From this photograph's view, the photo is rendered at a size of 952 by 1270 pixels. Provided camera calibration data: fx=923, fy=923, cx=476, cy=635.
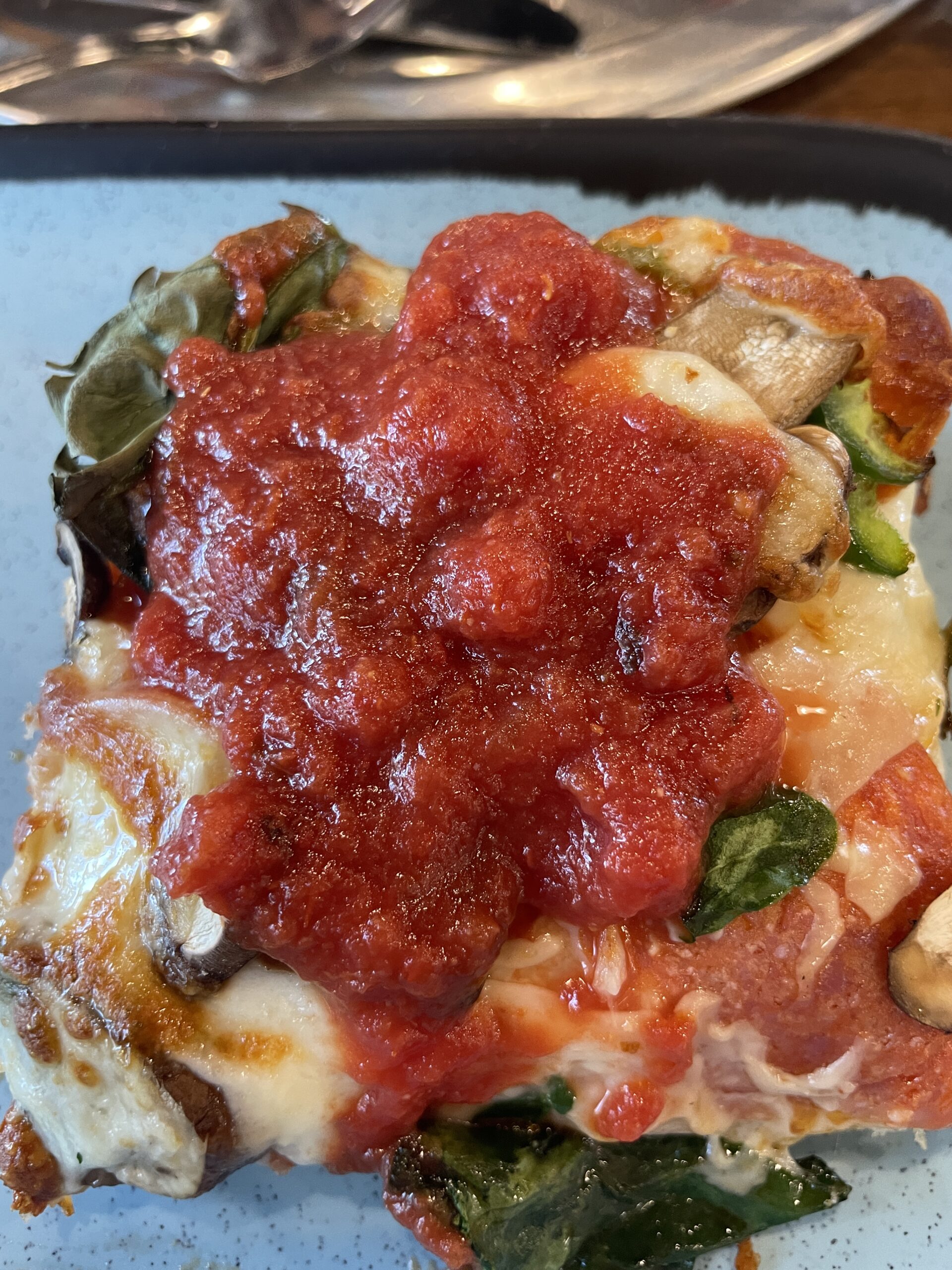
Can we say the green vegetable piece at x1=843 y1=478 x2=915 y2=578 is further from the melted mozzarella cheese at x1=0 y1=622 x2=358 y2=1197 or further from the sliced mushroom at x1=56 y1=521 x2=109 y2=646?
the sliced mushroom at x1=56 y1=521 x2=109 y2=646

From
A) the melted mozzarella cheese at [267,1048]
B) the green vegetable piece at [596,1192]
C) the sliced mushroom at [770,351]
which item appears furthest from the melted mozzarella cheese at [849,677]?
the melted mozzarella cheese at [267,1048]

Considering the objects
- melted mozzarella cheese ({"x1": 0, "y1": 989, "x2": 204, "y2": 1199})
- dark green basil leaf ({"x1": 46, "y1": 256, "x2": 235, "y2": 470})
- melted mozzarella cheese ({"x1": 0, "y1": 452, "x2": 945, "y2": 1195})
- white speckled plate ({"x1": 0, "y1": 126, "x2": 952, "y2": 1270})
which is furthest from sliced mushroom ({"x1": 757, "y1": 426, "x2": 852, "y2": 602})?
melted mozzarella cheese ({"x1": 0, "y1": 989, "x2": 204, "y2": 1199})

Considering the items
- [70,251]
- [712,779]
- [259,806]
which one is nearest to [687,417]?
[712,779]

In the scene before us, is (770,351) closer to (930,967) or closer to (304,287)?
(304,287)

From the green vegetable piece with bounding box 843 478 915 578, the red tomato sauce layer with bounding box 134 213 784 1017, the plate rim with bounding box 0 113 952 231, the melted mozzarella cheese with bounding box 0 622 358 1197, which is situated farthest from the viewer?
the plate rim with bounding box 0 113 952 231

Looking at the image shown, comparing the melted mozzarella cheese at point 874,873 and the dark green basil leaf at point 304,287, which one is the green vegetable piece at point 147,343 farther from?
the melted mozzarella cheese at point 874,873

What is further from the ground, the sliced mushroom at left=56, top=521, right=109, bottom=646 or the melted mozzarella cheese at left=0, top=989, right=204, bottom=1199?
the sliced mushroom at left=56, top=521, right=109, bottom=646

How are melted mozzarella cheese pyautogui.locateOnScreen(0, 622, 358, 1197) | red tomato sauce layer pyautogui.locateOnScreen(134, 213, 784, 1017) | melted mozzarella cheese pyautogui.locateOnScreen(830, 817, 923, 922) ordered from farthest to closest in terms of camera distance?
melted mozzarella cheese pyautogui.locateOnScreen(830, 817, 923, 922) → melted mozzarella cheese pyautogui.locateOnScreen(0, 622, 358, 1197) → red tomato sauce layer pyautogui.locateOnScreen(134, 213, 784, 1017)
